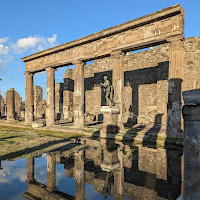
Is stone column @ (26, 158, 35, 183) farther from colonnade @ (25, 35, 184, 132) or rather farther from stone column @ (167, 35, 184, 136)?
stone column @ (167, 35, 184, 136)

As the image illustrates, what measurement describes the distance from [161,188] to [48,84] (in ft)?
37.8

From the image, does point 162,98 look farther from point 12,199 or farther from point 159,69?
point 12,199

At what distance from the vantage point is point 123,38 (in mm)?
9297

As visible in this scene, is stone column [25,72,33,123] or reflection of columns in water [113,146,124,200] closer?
reflection of columns in water [113,146,124,200]

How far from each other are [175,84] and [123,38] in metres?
4.01

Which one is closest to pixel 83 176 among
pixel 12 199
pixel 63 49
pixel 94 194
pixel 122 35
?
pixel 94 194

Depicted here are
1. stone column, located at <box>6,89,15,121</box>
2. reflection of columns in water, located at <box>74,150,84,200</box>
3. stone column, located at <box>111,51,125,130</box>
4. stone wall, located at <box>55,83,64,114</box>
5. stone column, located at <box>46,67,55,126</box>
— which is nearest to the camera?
reflection of columns in water, located at <box>74,150,84,200</box>

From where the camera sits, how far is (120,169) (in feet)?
12.9

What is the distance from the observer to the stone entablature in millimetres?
7691

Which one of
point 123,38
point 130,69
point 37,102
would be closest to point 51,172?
point 123,38

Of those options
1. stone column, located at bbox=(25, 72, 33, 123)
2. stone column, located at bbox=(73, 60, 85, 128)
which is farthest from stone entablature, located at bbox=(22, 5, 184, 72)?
stone column, located at bbox=(25, 72, 33, 123)

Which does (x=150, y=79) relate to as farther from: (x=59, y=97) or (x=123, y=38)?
(x=59, y=97)

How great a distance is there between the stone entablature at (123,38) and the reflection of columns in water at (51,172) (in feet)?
23.1

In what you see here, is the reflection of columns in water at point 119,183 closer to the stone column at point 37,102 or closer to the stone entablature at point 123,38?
the stone entablature at point 123,38
